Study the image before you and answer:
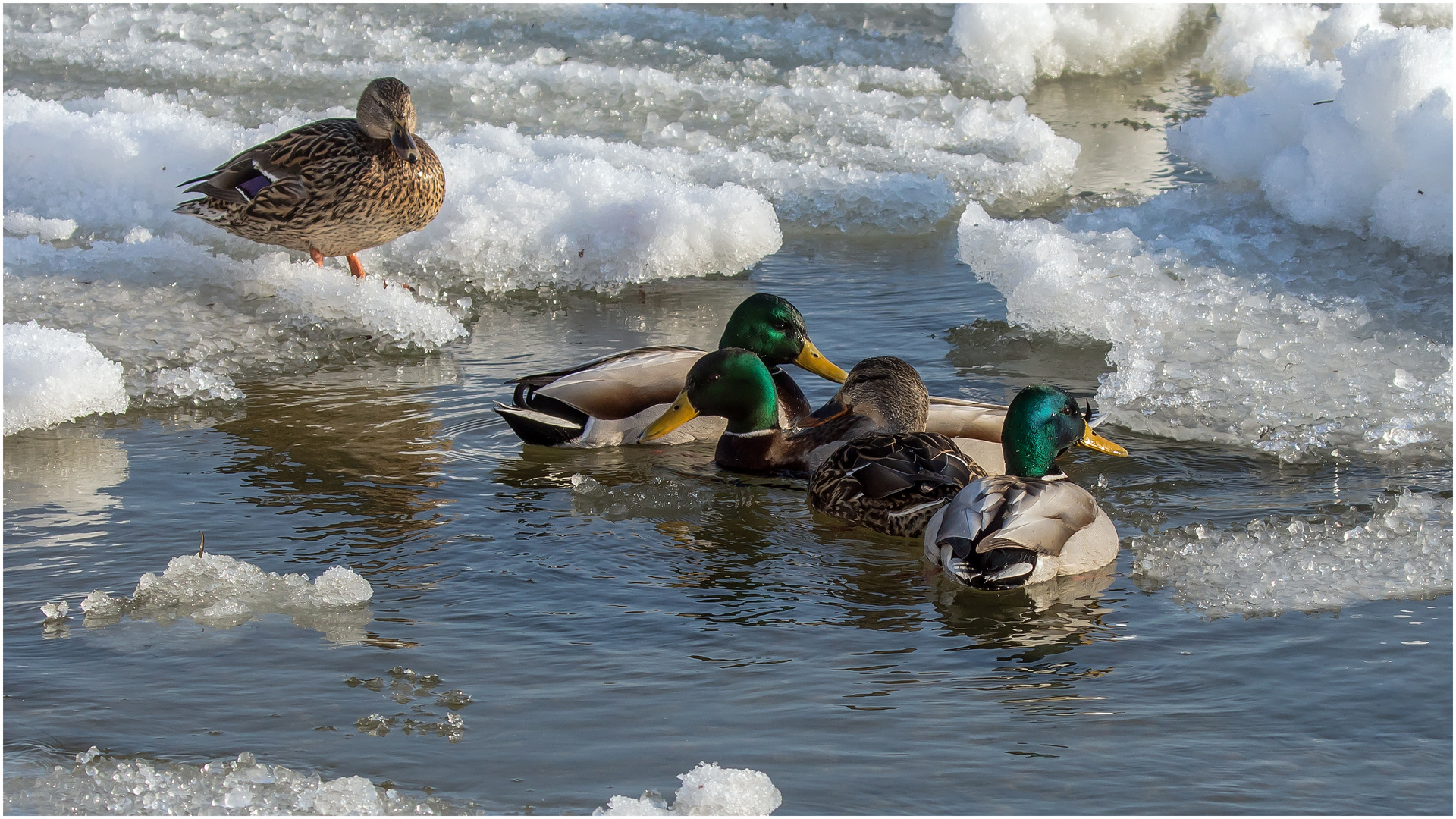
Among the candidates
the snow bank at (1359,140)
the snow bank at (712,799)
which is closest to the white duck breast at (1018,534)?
the snow bank at (712,799)

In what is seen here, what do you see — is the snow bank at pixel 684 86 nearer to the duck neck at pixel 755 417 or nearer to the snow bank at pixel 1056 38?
the snow bank at pixel 1056 38

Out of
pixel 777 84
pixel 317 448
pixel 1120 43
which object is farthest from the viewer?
pixel 1120 43

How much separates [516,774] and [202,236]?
16.8 ft

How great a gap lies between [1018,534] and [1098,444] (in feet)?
3.43

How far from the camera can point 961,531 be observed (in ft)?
13.0

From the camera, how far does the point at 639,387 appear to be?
17.9 feet

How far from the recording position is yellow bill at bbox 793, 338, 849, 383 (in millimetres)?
5828

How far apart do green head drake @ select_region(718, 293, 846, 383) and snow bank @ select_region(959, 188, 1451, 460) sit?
112 cm

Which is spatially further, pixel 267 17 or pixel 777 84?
pixel 267 17

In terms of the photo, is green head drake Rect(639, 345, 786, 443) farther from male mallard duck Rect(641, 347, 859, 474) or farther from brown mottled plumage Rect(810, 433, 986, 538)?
brown mottled plumage Rect(810, 433, 986, 538)

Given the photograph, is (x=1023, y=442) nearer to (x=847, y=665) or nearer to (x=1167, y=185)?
(x=847, y=665)

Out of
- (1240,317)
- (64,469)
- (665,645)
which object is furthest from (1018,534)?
(64,469)

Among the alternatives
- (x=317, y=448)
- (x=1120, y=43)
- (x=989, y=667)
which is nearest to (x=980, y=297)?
(x=317, y=448)

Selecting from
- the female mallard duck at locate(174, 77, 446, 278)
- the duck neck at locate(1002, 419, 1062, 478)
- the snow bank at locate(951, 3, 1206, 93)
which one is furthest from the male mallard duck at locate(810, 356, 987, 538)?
the snow bank at locate(951, 3, 1206, 93)
